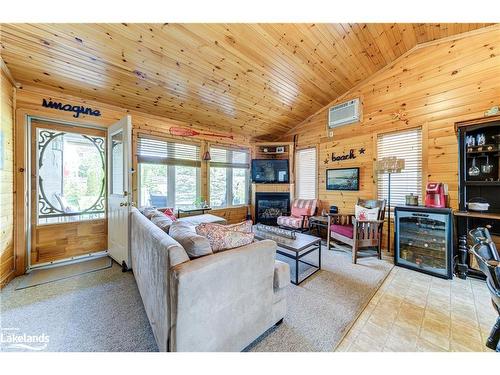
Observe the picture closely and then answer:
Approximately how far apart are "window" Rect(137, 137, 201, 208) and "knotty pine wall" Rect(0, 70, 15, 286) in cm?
152

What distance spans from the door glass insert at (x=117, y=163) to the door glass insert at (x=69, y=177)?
0.36 metres

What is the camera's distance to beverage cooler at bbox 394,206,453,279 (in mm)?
2495

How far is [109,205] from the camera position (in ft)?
10.3

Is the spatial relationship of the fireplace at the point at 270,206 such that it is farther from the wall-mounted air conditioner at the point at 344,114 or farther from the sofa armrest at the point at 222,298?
the sofa armrest at the point at 222,298

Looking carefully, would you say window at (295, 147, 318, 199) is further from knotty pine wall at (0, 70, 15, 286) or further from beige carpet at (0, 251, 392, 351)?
knotty pine wall at (0, 70, 15, 286)

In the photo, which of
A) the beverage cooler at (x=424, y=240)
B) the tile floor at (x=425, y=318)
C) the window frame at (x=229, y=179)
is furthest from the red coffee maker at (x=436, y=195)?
the window frame at (x=229, y=179)

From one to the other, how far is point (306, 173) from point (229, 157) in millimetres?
2075

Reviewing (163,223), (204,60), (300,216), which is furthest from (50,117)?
(300,216)

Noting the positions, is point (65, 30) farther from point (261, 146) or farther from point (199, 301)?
point (261, 146)

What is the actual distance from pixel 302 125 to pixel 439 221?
135 inches

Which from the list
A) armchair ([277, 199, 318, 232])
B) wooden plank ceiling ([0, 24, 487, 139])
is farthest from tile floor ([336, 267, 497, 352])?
wooden plank ceiling ([0, 24, 487, 139])

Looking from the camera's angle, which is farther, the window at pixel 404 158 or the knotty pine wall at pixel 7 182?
the window at pixel 404 158

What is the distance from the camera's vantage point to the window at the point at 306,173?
4.87 metres

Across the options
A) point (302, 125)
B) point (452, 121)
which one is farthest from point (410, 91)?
point (302, 125)
